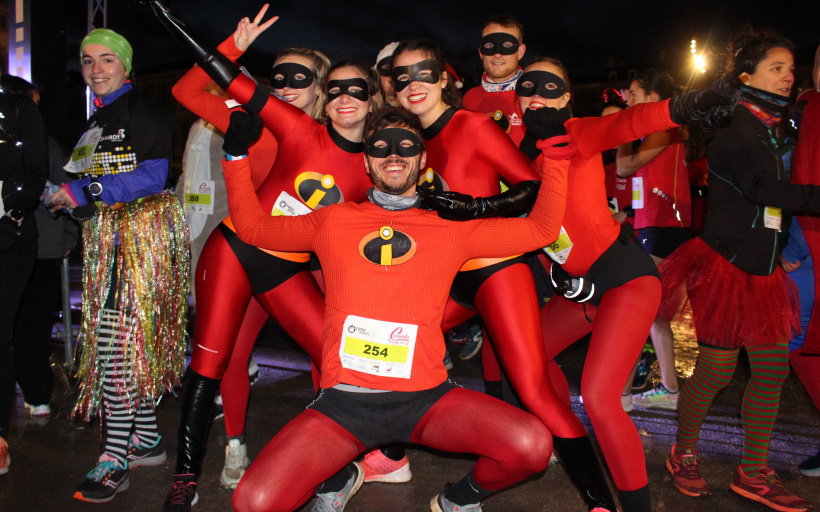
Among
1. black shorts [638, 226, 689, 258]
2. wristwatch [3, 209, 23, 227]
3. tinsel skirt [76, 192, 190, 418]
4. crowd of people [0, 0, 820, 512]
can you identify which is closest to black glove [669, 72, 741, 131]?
crowd of people [0, 0, 820, 512]

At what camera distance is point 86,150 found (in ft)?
11.1

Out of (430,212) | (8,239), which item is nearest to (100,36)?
(8,239)

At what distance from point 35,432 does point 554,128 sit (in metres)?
3.66

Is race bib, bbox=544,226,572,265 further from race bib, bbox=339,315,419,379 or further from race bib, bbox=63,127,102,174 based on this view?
race bib, bbox=63,127,102,174

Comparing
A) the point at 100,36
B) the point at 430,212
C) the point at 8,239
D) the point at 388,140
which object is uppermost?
the point at 100,36

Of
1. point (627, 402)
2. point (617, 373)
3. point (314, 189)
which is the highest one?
point (314, 189)

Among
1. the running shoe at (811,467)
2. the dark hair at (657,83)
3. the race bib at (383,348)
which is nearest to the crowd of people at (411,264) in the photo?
the race bib at (383,348)

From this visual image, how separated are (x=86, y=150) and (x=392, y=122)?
1824 mm

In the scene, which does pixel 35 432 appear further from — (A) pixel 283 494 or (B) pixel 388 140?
(B) pixel 388 140

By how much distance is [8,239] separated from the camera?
3297 millimetres

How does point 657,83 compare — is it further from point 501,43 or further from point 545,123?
point 545,123

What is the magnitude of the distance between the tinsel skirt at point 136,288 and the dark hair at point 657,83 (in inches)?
121

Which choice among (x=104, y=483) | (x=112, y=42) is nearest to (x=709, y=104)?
(x=112, y=42)

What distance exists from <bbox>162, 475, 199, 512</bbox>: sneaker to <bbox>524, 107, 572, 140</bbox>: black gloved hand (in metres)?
2.22
